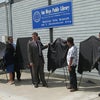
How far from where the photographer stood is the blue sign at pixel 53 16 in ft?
39.5

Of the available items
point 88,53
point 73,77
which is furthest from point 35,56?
point 88,53

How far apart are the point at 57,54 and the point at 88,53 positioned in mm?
1455

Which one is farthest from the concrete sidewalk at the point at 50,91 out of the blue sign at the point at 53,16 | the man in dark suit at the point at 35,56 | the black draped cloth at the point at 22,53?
the blue sign at the point at 53,16

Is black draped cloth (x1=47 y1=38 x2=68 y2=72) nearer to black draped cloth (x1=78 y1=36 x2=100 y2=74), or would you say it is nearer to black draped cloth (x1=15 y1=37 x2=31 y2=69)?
black draped cloth (x1=78 y1=36 x2=100 y2=74)

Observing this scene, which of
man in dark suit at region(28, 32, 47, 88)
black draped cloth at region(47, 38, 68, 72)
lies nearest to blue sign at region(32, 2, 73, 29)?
black draped cloth at region(47, 38, 68, 72)

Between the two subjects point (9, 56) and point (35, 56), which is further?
point (9, 56)

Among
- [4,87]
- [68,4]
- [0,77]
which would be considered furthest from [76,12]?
[0,77]

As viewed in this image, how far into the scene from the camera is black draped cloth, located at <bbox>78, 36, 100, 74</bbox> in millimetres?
9461

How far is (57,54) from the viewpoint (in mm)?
10789

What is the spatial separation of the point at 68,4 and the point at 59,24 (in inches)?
40.5

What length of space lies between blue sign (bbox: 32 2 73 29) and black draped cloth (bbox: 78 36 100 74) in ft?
7.60

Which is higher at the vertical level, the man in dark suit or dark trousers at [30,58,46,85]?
the man in dark suit

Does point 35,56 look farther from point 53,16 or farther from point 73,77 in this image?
point 53,16

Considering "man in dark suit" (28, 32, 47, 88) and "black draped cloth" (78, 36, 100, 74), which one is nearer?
"black draped cloth" (78, 36, 100, 74)
